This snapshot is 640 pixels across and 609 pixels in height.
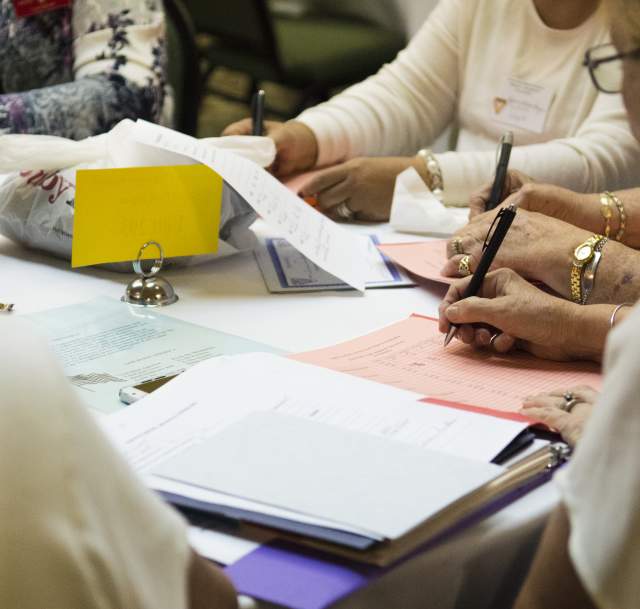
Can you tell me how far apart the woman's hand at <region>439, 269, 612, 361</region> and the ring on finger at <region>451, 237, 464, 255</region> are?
224 mm

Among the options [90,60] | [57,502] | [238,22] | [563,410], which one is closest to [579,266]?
[563,410]

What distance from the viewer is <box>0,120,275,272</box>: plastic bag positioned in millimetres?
1235

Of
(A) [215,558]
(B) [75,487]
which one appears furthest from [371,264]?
(B) [75,487]

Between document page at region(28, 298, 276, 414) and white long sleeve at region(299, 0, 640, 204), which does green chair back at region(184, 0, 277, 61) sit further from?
document page at region(28, 298, 276, 414)

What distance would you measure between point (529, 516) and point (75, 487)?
0.40 m

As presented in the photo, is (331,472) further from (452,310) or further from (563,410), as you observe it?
(452,310)

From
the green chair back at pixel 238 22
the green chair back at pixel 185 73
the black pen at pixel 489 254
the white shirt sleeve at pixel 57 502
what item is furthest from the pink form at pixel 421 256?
the green chair back at pixel 238 22

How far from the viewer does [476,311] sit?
3.43 feet

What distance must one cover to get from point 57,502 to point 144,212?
78cm

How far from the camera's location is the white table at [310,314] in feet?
2.34

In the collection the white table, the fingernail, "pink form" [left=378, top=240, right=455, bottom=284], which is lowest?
the white table

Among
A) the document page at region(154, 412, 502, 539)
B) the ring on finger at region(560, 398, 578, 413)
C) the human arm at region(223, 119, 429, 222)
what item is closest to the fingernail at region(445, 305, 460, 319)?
the ring on finger at region(560, 398, 578, 413)

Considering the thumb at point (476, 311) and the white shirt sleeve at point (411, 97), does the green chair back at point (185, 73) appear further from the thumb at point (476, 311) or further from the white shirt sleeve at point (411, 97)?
the thumb at point (476, 311)

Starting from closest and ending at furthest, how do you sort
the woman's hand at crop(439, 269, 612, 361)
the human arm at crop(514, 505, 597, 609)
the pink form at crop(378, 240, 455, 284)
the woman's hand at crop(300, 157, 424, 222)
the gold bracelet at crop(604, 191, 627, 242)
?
the human arm at crop(514, 505, 597, 609) < the woman's hand at crop(439, 269, 612, 361) < the pink form at crop(378, 240, 455, 284) < the gold bracelet at crop(604, 191, 627, 242) < the woman's hand at crop(300, 157, 424, 222)
